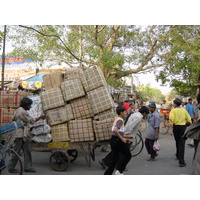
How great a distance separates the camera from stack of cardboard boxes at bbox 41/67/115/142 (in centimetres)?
578

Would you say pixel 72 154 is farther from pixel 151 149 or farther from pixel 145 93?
pixel 145 93

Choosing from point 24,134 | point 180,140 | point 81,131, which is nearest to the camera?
point 24,134

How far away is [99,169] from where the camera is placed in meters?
5.95

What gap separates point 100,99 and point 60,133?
4.09 ft

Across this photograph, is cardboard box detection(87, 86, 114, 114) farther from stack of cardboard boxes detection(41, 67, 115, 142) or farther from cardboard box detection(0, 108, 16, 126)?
cardboard box detection(0, 108, 16, 126)

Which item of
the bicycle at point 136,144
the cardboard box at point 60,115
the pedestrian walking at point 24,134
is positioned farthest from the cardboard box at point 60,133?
the bicycle at point 136,144

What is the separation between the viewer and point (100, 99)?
5812mm

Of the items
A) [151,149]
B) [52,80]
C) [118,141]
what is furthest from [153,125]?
[52,80]

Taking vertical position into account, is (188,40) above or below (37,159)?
above

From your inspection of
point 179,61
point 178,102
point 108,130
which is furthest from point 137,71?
point 108,130

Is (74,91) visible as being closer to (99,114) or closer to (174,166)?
(99,114)

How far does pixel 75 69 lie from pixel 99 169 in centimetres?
253

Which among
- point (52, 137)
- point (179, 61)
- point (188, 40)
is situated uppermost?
point (188, 40)

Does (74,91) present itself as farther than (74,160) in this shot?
No
